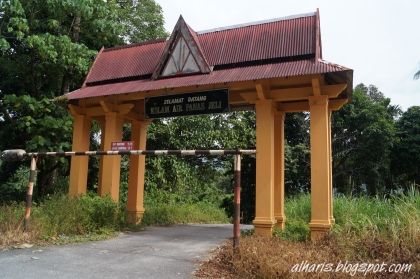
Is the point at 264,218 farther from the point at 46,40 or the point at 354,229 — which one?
the point at 46,40

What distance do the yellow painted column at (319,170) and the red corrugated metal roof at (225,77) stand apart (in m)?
0.87

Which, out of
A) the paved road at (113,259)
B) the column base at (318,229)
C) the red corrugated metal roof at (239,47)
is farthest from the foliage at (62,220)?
the column base at (318,229)

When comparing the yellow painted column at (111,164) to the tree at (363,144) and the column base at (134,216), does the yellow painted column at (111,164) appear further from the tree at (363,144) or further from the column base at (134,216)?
the tree at (363,144)

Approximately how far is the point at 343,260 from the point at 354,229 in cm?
175

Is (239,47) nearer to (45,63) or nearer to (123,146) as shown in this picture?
(123,146)

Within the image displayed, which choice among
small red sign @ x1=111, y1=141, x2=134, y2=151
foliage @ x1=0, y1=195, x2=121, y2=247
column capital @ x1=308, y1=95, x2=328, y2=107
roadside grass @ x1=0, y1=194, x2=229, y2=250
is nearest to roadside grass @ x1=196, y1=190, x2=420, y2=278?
column capital @ x1=308, y1=95, x2=328, y2=107

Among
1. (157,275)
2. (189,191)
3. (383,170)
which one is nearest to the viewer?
(157,275)

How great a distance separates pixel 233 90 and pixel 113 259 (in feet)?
17.4

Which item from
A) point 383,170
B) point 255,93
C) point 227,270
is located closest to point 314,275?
point 227,270

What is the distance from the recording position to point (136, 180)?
13156 millimetres

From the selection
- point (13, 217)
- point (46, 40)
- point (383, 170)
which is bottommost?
point (13, 217)

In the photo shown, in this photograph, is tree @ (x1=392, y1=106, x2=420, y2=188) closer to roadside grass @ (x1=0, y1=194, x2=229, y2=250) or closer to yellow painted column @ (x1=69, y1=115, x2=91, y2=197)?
yellow painted column @ (x1=69, y1=115, x2=91, y2=197)

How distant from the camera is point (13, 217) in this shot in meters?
9.57

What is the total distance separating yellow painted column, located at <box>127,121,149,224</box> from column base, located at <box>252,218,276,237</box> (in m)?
4.87
